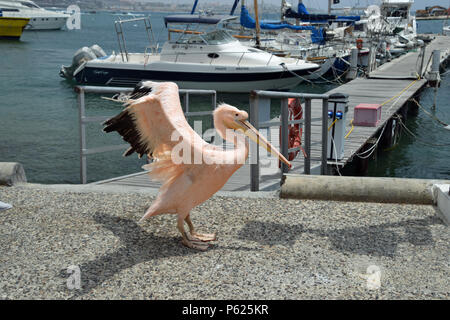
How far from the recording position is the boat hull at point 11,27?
5181 centimetres

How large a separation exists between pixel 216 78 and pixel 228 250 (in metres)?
18.7

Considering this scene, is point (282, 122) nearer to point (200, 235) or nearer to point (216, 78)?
point (200, 235)

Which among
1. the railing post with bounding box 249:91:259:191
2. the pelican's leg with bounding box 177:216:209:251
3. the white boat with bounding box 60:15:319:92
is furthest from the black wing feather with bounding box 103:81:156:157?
the white boat with bounding box 60:15:319:92

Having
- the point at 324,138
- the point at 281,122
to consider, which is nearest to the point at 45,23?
the point at 324,138

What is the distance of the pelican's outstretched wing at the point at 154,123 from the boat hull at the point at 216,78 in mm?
18337

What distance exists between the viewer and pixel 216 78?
22.7 m

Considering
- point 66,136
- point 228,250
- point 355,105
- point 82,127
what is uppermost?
point 82,127

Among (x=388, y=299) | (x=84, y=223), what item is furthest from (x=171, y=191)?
(x=388, y=299)

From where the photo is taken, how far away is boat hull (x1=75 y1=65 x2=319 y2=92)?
22.6 metres

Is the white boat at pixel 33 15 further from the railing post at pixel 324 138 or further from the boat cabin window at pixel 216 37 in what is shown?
the railing post at pixel 324 138

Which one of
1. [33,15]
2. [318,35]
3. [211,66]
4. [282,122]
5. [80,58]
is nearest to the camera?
[282,122]

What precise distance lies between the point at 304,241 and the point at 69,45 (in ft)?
171

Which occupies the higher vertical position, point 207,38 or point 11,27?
point 11,27

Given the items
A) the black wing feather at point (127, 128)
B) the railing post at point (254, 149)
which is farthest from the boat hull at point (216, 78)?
the black wing feather at point (127, 128)
